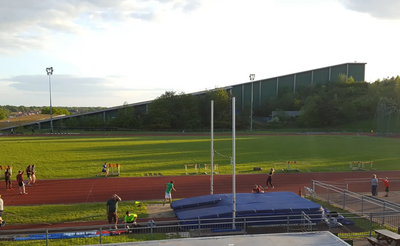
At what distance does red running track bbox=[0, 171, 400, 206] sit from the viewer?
19500 mm

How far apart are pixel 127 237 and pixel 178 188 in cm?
1097

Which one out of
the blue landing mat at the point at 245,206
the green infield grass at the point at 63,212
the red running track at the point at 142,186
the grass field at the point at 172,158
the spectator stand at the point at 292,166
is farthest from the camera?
the spectator stand at the point at 292,166

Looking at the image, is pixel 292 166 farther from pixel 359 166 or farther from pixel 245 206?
pixel 245 206

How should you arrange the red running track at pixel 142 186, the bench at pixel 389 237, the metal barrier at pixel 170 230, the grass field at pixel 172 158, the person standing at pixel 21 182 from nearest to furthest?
the bench at pixel 389 237
the metal barrier at pixel 170 230
the red running track at pixel 142 186
the person standing at pixel 21 182
the grass field at pixel 172 158

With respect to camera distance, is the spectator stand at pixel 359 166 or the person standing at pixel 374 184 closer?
the person standing at pixel 374 184

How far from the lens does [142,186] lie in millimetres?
22547

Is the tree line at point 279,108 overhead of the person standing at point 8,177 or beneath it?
overhead

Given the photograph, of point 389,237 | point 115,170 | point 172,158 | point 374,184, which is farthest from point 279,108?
point 389,237

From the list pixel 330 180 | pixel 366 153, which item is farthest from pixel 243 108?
pixel 330 180

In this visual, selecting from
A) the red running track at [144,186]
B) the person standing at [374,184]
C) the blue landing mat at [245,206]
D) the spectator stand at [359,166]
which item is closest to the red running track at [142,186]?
the red running track at [144,186]

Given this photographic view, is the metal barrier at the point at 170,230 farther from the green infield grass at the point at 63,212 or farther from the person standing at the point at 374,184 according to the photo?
the person standing at the point at 374,184

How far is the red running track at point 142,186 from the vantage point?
19500mm

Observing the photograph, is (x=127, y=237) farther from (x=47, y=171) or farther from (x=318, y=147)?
(x=318, y=147)

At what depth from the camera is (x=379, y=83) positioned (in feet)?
340
